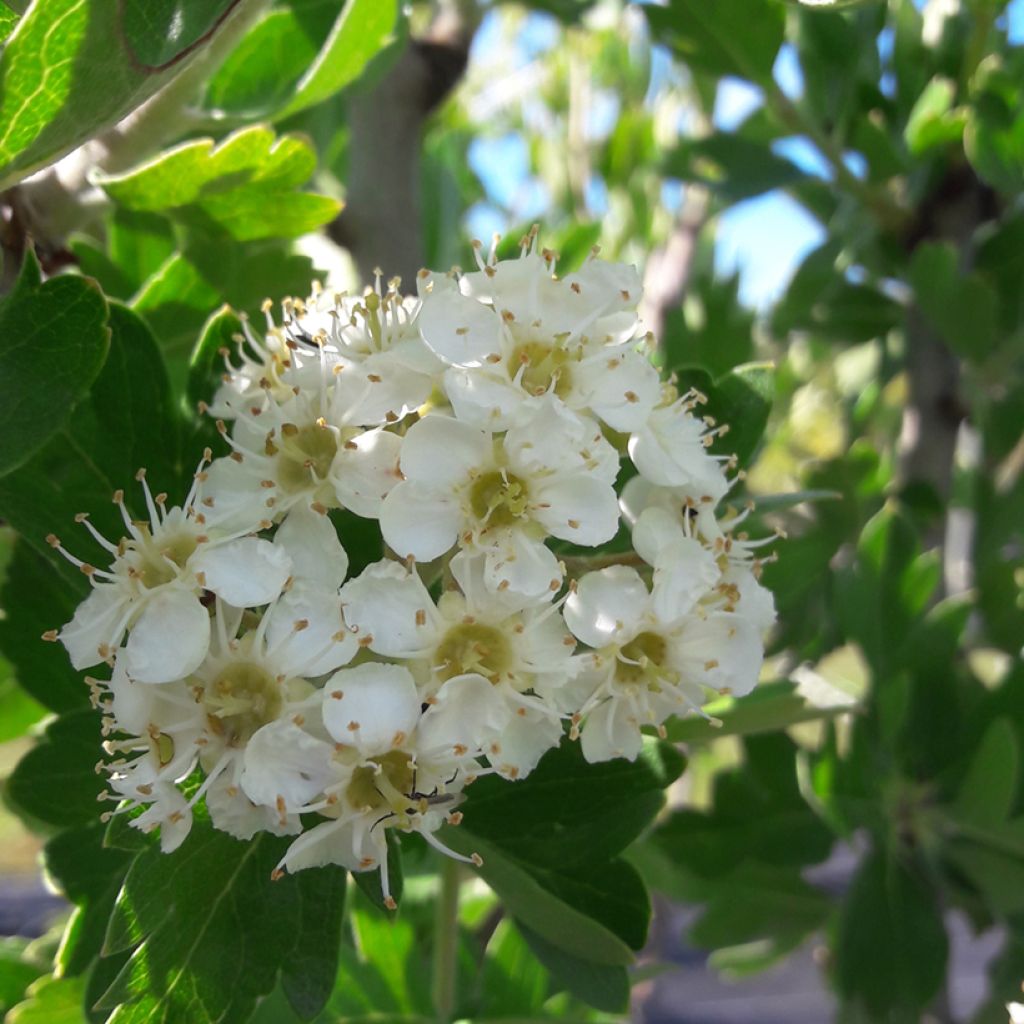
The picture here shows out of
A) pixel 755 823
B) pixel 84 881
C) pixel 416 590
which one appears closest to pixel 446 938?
pixel 84 881

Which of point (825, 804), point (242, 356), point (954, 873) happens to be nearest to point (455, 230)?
point (242, 356)

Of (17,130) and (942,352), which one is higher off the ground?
(17,130)

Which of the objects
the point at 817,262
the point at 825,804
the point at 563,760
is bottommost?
the point at 825,804

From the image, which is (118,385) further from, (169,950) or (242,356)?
(169,950)

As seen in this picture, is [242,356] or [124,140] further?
[124,140]

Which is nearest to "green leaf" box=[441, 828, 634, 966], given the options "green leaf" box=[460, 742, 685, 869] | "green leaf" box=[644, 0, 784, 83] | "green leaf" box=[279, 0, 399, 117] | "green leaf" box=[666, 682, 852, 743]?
"green leaf" box=[460, 742, 685, 869]

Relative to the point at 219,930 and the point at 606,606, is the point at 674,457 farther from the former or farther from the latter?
the point at 219,930

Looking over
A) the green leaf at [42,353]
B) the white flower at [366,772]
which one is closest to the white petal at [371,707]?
the white flower at [366,772]

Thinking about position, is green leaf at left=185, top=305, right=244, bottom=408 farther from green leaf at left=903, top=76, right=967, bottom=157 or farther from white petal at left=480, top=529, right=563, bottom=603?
green leaf at left=903, top=76, right=967, bottom=157
